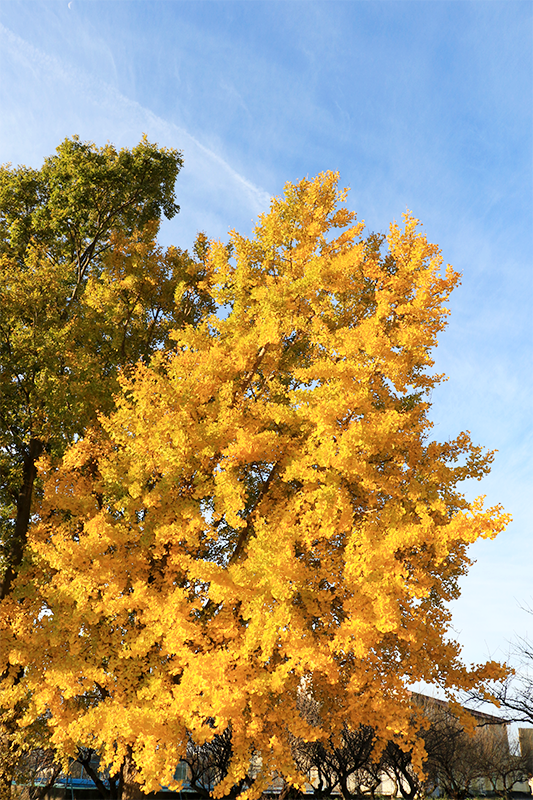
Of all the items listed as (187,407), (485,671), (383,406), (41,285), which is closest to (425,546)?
(485,671)

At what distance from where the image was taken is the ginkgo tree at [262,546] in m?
9.88

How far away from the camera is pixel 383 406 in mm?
13961

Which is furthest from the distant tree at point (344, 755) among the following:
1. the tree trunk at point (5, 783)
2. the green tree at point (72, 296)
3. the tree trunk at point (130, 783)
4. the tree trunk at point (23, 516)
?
the green tree at point (72, 296)

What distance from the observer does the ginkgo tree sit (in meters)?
9.88

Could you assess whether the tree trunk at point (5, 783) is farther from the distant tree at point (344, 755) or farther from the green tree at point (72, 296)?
the distant tree at point (344, 755)

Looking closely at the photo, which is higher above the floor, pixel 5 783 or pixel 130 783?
pixel 130 783

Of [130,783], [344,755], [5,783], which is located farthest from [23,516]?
[344,755]

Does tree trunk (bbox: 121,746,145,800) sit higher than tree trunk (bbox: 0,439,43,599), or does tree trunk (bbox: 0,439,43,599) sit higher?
tree trunk (bbox: 0,439,43,599)

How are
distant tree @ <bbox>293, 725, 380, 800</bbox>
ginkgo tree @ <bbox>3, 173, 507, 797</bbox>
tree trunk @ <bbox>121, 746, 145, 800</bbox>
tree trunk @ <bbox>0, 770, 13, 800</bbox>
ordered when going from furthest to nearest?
distant tree @ <bbox>293, 725, 380, 800</bbox>, tree trunk @ <bbox>121, 746, 145, 800</bbox>, tree trunk @ <bbox>0, 770, 13, 800</bbox>, ginkgo tree @ <bbox>3, 173, 507, 797</bbox>

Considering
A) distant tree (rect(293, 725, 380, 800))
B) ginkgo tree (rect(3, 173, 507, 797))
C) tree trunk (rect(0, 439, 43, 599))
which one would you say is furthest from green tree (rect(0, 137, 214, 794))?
distant tree (rect(293, 725, 380, 800))

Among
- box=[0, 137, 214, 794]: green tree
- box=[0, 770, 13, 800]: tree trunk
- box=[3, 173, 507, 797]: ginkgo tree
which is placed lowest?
box=[0, 770, 13, 800]: tree trunk

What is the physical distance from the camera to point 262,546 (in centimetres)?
1002

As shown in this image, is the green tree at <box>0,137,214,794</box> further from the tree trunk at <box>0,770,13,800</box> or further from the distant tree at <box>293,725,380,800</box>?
the distant tree at <box>293,725,380,800</box>

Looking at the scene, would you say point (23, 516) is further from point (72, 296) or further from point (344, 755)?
point (344, 755)
